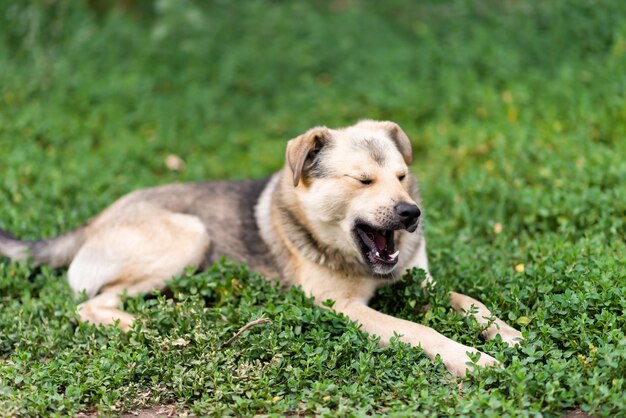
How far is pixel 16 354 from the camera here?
5074 mm

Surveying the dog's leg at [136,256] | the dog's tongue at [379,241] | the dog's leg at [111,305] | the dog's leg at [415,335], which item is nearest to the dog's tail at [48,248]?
the dog's leg at [136,256]

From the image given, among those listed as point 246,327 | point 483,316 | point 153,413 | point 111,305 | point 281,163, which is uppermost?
point 483,316

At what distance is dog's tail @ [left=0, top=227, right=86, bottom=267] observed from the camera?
20.4ft

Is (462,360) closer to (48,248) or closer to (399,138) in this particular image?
(399,138)

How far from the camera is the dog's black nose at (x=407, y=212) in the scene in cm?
502

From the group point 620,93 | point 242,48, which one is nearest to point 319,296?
point 620,93

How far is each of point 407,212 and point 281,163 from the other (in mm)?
4031

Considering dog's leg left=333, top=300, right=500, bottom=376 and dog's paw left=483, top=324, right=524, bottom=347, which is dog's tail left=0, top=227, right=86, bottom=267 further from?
dog's paw left=483, top=324, right=524, bottom=347

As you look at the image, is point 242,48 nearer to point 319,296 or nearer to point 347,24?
point 347,24

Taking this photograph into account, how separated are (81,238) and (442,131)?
4281 mm

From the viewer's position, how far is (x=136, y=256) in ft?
19.4

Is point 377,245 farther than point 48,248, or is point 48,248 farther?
point 48,248

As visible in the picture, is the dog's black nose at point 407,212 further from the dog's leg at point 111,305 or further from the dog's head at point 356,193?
the dog's leg at point 111,305

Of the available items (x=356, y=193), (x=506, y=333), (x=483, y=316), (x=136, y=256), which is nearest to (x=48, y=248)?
(x=136, y=256)
